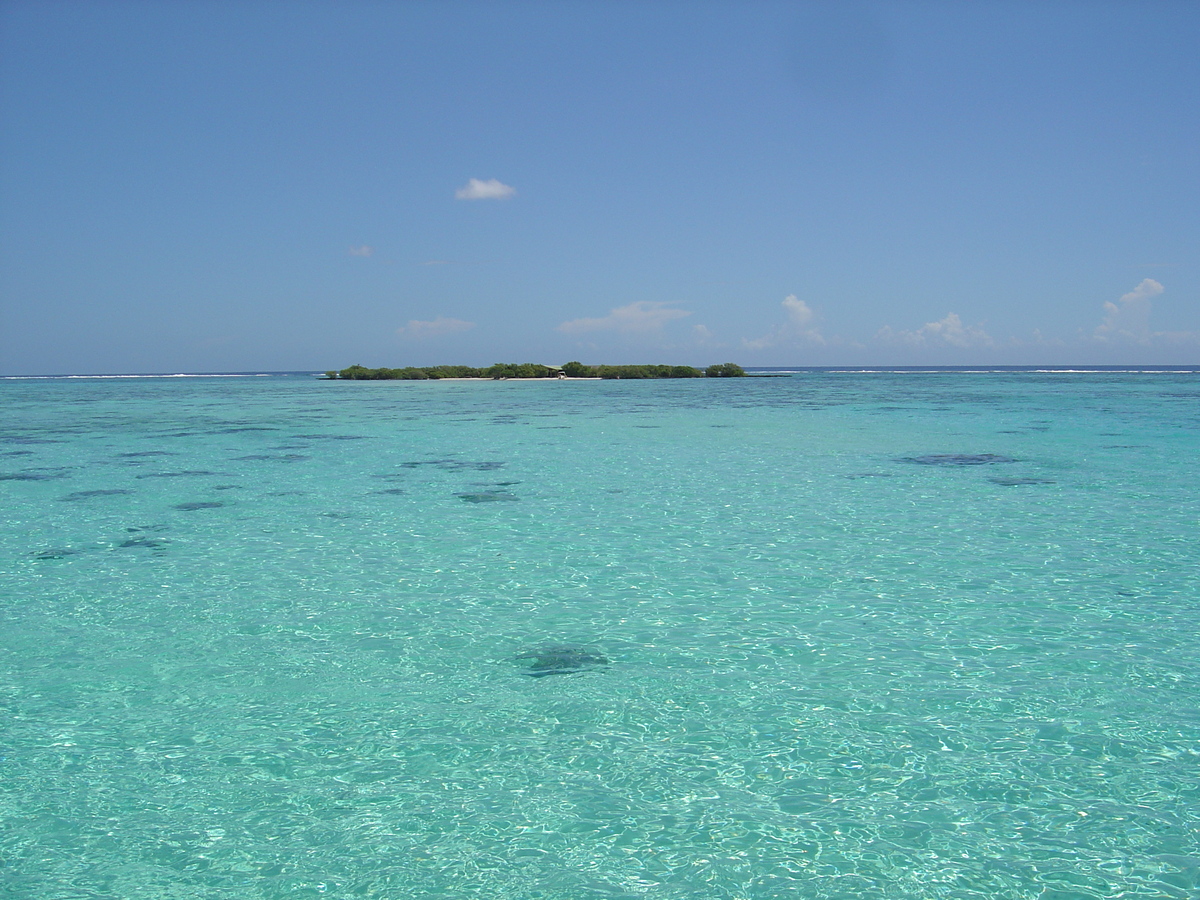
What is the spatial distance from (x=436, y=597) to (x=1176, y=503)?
1297cm

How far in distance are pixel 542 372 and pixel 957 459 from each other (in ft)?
257

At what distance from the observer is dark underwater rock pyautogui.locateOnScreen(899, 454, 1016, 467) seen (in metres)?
18.5

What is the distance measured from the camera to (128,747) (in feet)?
17.5

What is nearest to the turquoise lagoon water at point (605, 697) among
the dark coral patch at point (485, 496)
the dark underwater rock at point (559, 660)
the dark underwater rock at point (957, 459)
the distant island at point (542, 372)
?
the dark underwater rock at point (559, 660)

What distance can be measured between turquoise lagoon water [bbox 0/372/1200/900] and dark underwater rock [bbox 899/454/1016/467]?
4098mm

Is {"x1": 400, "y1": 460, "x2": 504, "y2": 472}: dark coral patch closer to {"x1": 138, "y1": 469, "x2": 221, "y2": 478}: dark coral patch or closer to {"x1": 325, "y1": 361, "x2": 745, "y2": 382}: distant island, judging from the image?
{"x1": 138, "y1": 469, "x2": 221, "y2": 478}: dark coral patch

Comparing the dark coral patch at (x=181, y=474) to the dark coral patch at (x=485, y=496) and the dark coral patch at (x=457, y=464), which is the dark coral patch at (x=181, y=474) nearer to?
the dark coral patch at (x=457, y=464)

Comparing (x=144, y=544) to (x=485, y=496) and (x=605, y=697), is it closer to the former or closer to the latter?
(x=485, y=496)

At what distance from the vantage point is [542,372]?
9512 centimetres

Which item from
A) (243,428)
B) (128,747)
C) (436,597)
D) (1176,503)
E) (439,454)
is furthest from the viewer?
(243,428)

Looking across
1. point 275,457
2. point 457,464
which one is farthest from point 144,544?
point 275,457

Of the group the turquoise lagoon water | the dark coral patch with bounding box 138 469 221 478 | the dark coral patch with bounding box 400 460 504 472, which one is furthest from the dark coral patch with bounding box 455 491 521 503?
the dark coral patch with bounding box 138 469 221 478

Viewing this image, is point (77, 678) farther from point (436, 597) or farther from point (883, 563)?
point (883, 563)

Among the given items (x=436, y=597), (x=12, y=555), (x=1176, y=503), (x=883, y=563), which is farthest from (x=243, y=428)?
(x=1176, y=503)
